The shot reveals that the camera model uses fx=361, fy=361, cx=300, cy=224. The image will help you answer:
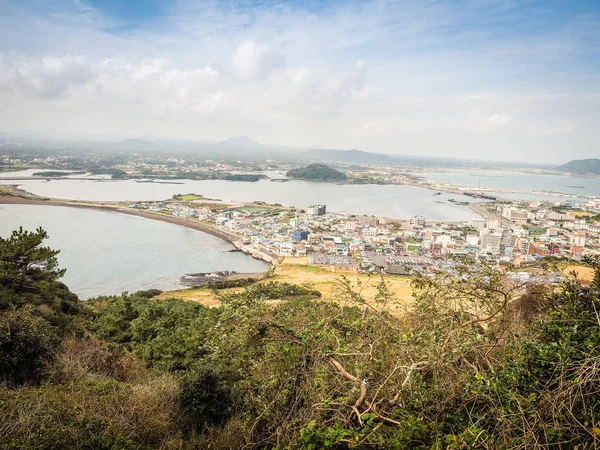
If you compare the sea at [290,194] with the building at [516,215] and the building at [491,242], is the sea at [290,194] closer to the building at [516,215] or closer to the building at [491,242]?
the building at [516,215]

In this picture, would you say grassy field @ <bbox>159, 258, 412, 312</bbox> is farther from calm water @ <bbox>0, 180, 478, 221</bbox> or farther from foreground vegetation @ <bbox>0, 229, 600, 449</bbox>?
calm water @ <bbox>0, 180, 478, 221</bbox>

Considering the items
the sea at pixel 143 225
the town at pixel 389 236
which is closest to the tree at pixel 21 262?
the sea at pixel 143 225

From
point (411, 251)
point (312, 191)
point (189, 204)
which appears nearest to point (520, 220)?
point (411, 251)

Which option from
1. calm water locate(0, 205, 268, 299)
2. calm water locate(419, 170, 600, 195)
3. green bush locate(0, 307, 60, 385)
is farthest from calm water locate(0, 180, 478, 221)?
green bush locate(0, 307, 60, 385)

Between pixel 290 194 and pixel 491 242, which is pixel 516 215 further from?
pixel 290 194

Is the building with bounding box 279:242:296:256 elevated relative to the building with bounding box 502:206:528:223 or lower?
lower

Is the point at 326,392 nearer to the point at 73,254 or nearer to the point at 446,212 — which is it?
the point at 73,254
